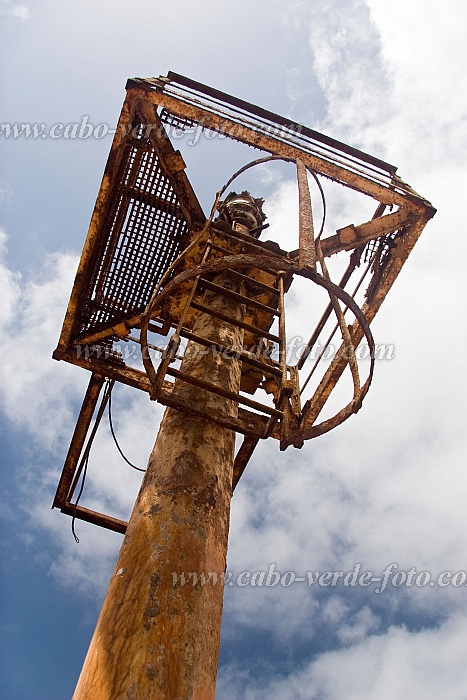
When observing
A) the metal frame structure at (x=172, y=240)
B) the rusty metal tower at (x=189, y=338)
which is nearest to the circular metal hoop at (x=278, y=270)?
the rusty metal tower at (x=189, y=338)

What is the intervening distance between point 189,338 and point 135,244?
8.53ft

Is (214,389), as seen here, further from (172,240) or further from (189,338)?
(172,240)

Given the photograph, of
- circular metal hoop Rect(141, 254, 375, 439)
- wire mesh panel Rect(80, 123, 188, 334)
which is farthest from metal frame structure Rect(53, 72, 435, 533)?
circular metal hoop Rect(141, 254, 375, 439)

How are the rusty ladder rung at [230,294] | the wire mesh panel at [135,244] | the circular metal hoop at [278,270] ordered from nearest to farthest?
the circular metal hoop at [278,270] → the rusty ladder rung at [230,294] → the wire mesh panel at [135,244]

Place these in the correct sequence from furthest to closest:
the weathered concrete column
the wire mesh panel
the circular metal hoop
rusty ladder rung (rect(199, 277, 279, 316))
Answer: the wire mesh panel
rusty ladder rung (rect(199, 277, 279, 316))
the circular metal hoop
the weathered concrete column

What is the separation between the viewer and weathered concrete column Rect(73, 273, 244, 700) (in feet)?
7.29

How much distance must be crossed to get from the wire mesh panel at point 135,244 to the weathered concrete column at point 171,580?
9.74ft

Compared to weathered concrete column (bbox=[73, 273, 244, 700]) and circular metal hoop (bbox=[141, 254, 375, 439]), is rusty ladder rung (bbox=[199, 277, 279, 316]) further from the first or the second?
weathered concrete column (bbox=[73, 273, 244, 700])

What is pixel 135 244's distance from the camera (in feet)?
20.5

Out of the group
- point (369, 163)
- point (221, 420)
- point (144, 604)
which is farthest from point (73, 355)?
point (369, 163)

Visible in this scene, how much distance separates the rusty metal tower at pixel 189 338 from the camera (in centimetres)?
245

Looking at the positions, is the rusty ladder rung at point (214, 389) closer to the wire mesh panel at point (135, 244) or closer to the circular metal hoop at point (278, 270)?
the circular metal hoop at point (278, 270)

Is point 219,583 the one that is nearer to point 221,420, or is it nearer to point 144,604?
point 144,604

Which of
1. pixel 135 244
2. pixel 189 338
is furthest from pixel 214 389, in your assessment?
pixel 135 244
